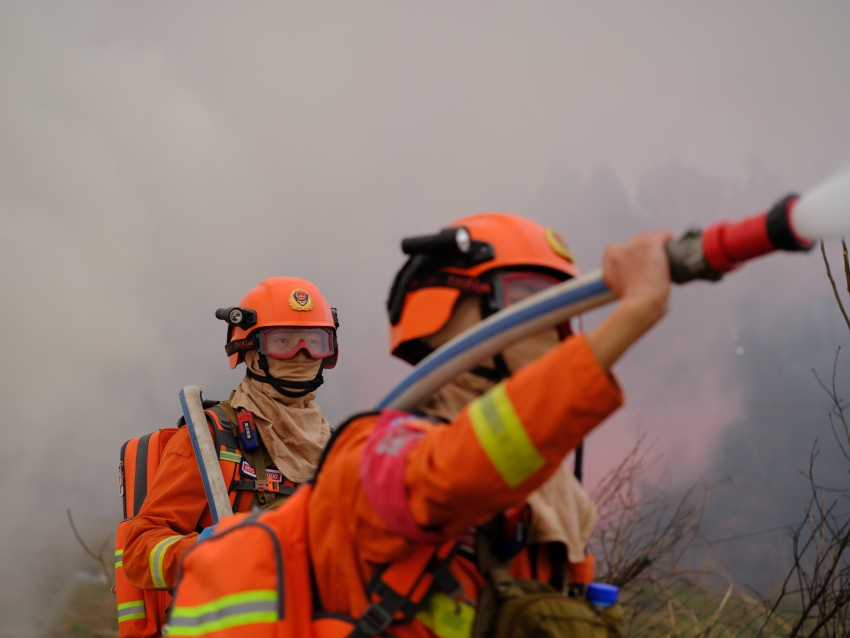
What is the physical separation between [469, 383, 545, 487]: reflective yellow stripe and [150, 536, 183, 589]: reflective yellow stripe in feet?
8.82

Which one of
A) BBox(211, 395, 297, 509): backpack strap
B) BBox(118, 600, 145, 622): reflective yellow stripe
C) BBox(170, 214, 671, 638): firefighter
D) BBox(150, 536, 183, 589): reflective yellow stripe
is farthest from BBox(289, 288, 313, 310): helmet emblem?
BBox(170, 214, 671, 638): firefighter

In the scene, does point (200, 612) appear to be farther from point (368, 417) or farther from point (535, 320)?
point (535, 320)

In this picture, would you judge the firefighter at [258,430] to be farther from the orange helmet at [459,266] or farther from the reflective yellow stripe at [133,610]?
the orange helmet at [459,266]

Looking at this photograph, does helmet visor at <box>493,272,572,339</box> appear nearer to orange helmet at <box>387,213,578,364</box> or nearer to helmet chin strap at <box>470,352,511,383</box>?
orange helmet at <box>387,213,578,364</box>

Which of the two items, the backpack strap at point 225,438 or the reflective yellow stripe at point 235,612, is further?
the backpack strap at point 225,438

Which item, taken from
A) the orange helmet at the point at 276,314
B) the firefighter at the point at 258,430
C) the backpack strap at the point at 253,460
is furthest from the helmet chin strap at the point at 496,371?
the orange helmet at the point at 276,314

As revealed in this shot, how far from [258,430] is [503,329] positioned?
2.99m

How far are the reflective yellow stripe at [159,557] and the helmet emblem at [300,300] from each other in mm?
1589

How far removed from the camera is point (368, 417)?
1858 millimetres

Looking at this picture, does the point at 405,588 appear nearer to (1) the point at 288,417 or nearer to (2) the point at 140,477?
(1) the point at 288,417

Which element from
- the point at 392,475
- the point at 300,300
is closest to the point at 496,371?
the point at 392,475

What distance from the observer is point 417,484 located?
59.8 inches

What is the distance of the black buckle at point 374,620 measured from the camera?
1.78 m

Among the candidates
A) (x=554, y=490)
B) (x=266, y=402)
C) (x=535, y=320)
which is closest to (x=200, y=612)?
(x=554, y=490)
